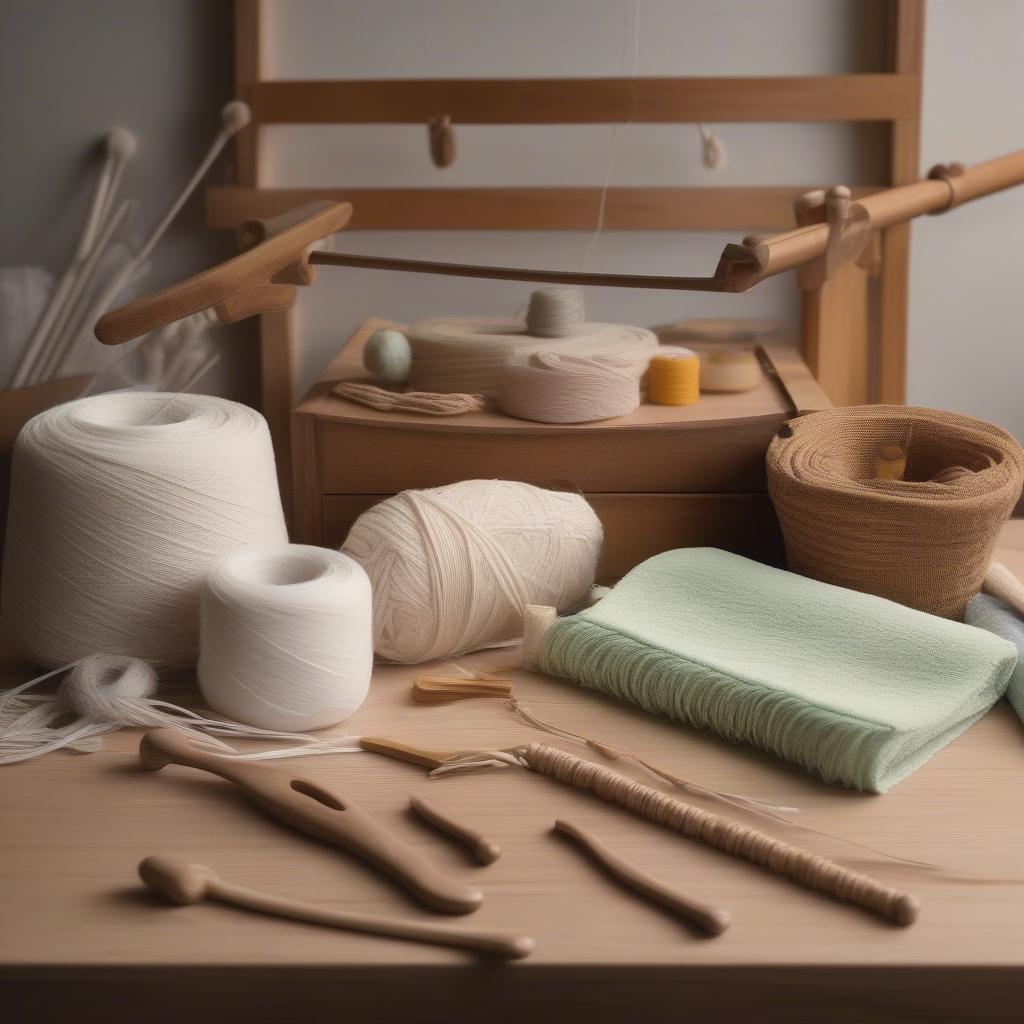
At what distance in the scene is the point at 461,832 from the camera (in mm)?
756

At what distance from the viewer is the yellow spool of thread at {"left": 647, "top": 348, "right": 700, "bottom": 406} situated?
47.7 inches

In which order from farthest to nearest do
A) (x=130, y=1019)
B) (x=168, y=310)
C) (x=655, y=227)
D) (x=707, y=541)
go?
(x=655, y=227)
(x=707, y=541)
(x=168, y=310)
(x=130, y=1019)

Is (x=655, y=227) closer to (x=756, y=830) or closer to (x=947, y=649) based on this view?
(x=947, y=649)

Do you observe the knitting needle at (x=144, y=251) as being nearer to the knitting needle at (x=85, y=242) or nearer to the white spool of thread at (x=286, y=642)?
the knitting needle at (x=85, y=242)

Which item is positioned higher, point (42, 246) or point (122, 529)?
point (42, 246)

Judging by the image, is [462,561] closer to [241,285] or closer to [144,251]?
[241,285]

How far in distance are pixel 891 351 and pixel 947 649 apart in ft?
2.26

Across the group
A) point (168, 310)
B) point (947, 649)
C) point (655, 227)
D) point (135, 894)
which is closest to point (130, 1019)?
point (135, 894)

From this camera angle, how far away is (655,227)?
4.82ft

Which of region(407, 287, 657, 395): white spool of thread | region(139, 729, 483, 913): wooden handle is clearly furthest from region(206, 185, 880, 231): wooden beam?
region(139, 729, 483, 913): wooden handle

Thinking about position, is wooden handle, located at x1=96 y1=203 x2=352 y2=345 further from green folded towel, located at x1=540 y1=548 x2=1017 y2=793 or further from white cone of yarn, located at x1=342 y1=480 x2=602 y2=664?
green folded towel, located at x1=540 y1=548 x2=1017 y2=793

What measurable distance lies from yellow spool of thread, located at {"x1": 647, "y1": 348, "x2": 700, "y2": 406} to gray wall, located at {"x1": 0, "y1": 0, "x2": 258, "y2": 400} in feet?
1.87

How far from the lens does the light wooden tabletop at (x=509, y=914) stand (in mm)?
656

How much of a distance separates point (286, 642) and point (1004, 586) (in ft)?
1.93
